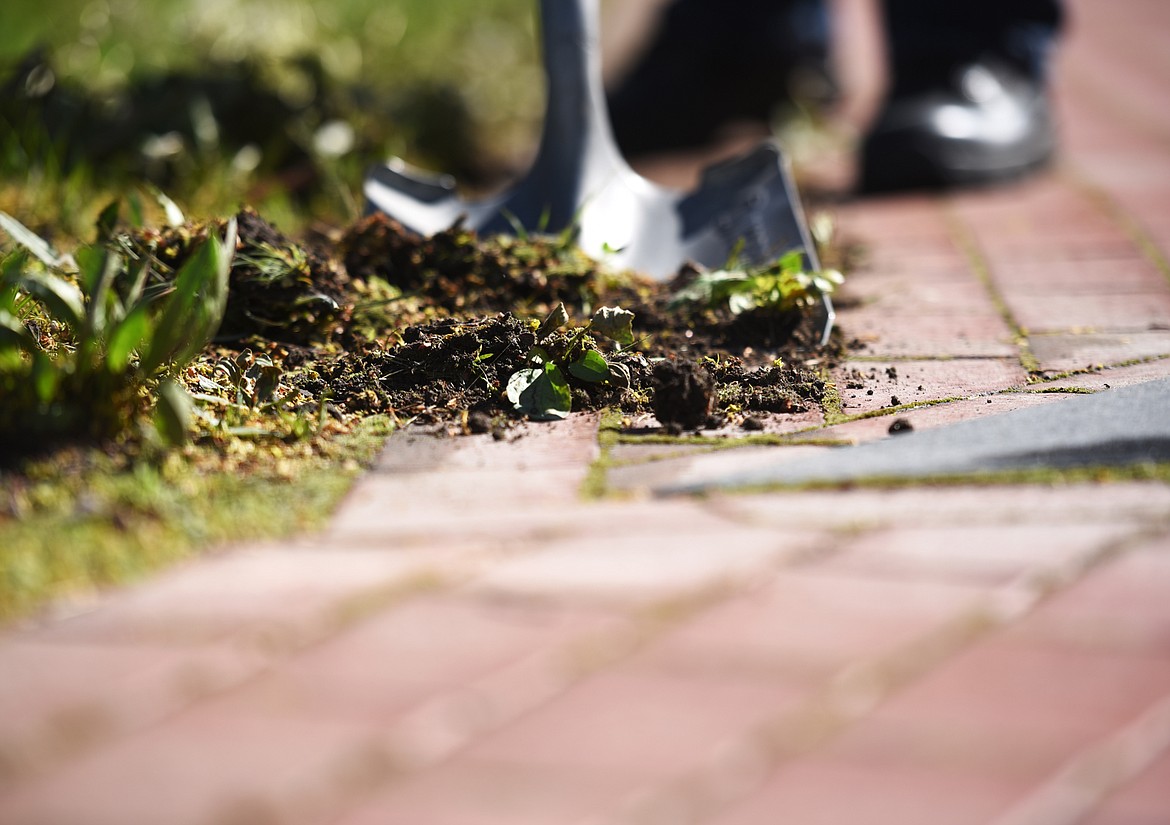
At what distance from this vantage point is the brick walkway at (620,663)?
1.02m

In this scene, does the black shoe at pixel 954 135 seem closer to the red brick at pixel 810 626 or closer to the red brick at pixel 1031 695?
the red brick at pixel 810 626

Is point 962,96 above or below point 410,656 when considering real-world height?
above

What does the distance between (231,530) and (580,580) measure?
429 mm

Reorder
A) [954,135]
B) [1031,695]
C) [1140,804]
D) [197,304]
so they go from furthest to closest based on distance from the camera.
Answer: [954,135] < [197,304] < [1031,695] < [1140,804]

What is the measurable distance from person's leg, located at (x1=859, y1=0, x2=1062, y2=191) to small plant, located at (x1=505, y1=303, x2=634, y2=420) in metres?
1.69

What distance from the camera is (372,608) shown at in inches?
52.0

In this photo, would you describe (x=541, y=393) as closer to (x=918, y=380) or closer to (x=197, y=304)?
(x=197, y=304)

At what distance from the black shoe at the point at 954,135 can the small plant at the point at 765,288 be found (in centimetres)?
129

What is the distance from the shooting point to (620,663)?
1.22m

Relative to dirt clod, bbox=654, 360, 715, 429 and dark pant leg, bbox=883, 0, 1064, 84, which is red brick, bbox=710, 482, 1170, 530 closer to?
dirt clod, bbox=654, 360, 715, 429

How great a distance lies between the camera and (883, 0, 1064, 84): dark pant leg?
12.0ft

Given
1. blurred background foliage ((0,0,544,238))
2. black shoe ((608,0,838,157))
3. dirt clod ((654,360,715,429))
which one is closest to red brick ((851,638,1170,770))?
dirt clod ((654,360,715,429))

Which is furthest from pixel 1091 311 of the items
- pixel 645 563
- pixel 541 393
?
pixel 645 563

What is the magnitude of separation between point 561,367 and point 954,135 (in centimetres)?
189
